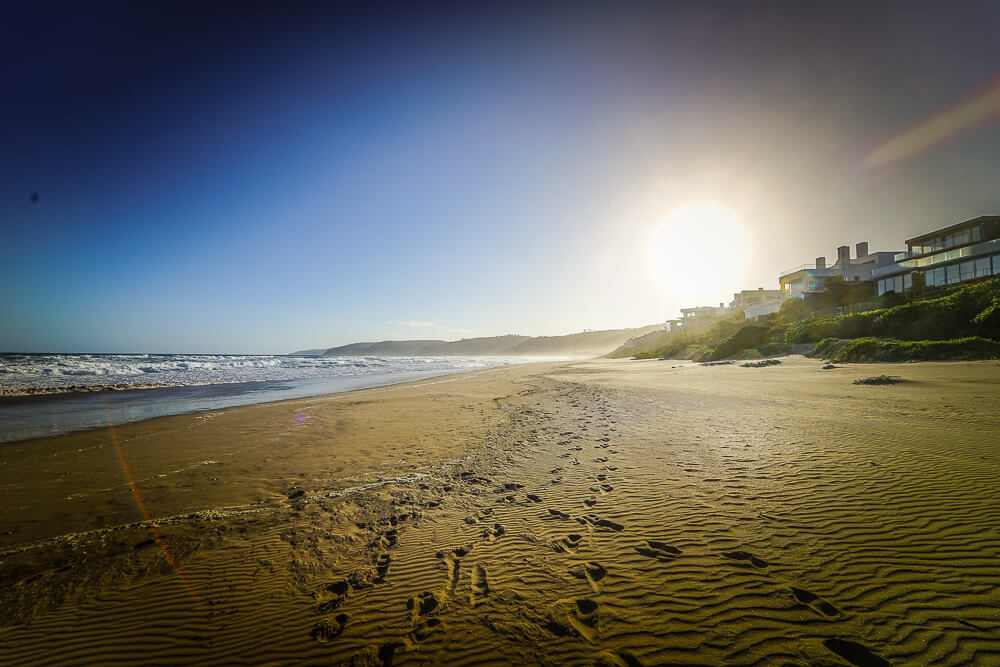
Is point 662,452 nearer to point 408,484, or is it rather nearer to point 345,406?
point 408,484

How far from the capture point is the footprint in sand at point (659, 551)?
3.82m

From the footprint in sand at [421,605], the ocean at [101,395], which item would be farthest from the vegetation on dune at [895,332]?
the ocean at [101,395]

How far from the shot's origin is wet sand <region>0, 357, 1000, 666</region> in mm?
2855

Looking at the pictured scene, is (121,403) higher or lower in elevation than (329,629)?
higher

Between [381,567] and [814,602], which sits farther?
[381,567]

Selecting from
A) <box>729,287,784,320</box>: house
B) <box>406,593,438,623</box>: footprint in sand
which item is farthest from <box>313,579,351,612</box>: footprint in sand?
<box>729,287,784,320</box>: house

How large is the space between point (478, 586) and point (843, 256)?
6473 centimetres

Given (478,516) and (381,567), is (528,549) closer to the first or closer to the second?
(478,516)

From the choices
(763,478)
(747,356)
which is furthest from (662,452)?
(747,356)

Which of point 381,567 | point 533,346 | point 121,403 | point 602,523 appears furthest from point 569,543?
point 533,346

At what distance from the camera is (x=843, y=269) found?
4541 cm

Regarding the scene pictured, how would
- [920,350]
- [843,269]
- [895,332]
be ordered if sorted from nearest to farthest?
[920,350], [895,332], [843,269]

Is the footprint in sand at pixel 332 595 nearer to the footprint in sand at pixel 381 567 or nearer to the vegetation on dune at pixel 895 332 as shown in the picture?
the footprint in sand at pixel 381 567

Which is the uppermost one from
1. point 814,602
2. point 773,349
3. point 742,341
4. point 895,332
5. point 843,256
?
point 843,256
